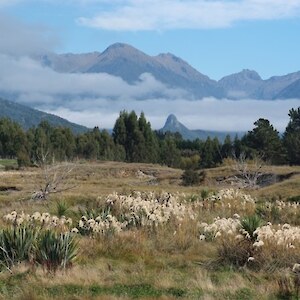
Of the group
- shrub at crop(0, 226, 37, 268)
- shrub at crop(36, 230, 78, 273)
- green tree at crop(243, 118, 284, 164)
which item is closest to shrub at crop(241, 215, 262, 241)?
shrub at crop(36, 230, 78, 273)

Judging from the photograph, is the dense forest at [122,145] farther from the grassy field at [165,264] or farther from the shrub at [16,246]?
the shrub at [16,246]

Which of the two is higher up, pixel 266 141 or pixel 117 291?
pixel 266 141

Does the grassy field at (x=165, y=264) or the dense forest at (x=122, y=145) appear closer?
the grassy field at (x=165, y=264)

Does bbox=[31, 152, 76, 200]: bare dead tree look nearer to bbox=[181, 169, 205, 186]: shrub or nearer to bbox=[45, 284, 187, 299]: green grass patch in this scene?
bbox=[181, 169, 205, 186]: shrub

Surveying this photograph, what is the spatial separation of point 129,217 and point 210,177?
31433mm

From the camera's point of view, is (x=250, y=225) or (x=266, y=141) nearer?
(x=250, y=225)

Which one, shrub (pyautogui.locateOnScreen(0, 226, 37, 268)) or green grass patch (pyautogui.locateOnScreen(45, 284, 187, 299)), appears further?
shrub (pyautogui.locateOnScreen(0, 226, 37, 268))

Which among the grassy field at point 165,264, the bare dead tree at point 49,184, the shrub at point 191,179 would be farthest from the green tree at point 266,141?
the grassy field at point 165,264

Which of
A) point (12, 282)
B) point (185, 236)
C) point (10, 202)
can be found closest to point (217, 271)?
point (185, 236)

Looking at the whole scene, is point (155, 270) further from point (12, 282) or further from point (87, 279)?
point (12, 282)

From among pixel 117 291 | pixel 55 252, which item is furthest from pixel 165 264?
pixel 117 291

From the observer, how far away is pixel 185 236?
1336 centimetres

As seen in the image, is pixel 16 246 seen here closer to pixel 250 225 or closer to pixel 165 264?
pixel 165 264

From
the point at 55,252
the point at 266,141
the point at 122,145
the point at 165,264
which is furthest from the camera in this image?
the point at 122,145
